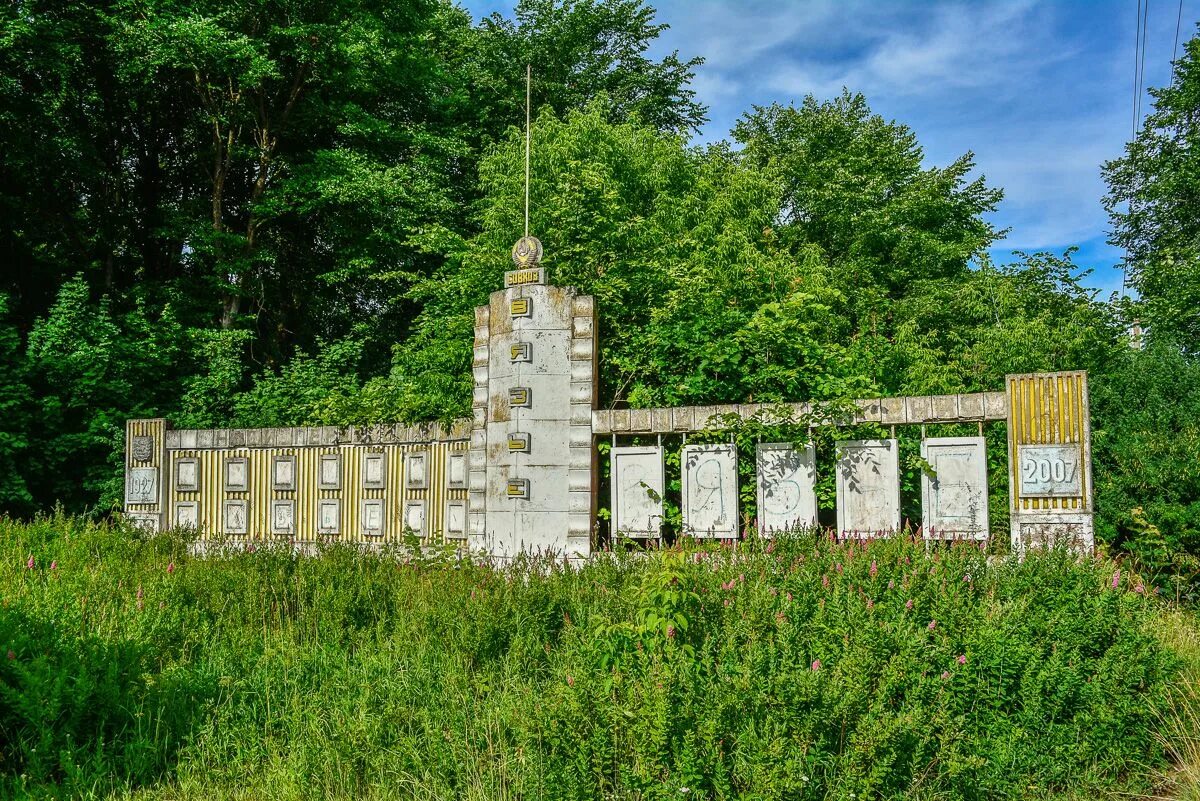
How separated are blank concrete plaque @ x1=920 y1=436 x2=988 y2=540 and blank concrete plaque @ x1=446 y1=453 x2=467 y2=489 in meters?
4.55

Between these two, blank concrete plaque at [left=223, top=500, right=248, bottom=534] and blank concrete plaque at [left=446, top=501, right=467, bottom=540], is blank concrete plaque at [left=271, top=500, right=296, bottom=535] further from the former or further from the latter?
blank concrete plaque at [left=446, top=501, right=467, bottom=540]

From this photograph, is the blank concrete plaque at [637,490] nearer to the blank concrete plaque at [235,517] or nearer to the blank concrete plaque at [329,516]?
the blank concrete plaque at [329,516]

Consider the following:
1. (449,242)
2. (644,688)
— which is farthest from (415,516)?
(449,242)

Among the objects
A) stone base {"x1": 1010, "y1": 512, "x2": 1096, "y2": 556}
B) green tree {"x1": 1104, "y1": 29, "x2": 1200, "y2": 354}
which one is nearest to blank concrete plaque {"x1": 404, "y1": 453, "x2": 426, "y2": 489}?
stone base {"x1": 1010, "y1": 512, "x2": 1096, "y2": 556}

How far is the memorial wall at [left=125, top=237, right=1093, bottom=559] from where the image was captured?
6.32 m

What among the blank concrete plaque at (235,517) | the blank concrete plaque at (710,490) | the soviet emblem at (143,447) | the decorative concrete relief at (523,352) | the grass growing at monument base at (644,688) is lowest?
the grass growing at monument base at (644,688)

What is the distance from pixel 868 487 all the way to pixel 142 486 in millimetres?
9241

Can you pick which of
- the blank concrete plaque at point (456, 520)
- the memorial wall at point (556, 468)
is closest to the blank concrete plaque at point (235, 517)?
the memorial wall at point (556, 468)

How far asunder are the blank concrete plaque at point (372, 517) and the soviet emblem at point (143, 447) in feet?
11.9

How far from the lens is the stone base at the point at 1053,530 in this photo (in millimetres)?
5882

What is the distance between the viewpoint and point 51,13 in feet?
51.5

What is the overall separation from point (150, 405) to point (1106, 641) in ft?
50.2

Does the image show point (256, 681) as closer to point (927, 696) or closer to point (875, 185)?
point (927, 696)

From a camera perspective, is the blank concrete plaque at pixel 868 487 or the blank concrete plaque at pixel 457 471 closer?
the blank concrete plaque at pixel 868 487
